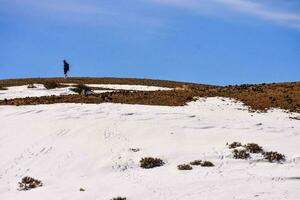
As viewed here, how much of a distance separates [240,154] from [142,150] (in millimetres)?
4199

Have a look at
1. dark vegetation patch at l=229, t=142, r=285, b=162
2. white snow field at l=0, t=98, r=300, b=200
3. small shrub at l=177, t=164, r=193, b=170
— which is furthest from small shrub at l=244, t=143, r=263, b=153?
small shrub at l=177, t=164, r=193, b=170

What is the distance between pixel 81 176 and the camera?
23.1 meters

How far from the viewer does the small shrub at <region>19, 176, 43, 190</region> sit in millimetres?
22172

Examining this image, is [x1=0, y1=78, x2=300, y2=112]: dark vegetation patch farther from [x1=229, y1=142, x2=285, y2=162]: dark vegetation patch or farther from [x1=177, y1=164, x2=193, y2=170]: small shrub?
[x1=177, y1=164, x2=193, y2=170]: small shrub

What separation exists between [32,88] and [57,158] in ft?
85.5

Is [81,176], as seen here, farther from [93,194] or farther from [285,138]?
[285,138]

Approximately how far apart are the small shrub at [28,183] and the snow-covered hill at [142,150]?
0.36 metres

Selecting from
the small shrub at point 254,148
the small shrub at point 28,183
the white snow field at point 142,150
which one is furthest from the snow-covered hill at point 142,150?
the small shrub at point 254,148

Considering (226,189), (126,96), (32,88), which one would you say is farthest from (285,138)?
(32,88)

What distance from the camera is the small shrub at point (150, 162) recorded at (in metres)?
23.6

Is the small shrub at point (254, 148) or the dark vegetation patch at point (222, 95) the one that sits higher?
the dark vegetation patch at point (222, 95)

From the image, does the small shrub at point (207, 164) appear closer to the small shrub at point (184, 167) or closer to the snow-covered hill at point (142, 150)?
the snow-covered hill at point (142, 150)

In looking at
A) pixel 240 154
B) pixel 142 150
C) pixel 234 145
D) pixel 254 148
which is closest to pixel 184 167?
pixel 240 154

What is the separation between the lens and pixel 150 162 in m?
23.8
